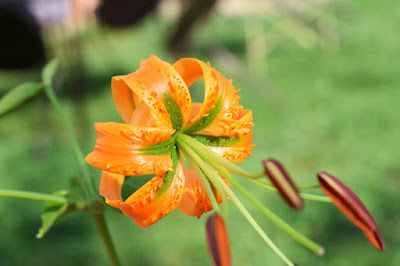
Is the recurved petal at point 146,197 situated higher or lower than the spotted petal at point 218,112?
lower

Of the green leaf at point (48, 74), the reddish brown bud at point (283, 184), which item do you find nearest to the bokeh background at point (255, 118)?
the green leaf at point (48, 74)

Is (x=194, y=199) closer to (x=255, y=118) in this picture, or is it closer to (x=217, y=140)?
(x=217, y=140)

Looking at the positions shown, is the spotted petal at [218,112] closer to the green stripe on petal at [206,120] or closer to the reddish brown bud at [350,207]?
the green stripe on petal at [206,120]

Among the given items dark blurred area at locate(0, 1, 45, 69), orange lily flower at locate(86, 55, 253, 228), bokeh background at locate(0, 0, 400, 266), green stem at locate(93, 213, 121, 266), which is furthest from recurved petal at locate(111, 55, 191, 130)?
dark blurred area at locate(0, 1, 45, 69)

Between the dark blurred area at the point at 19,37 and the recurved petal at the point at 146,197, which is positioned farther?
the dark blurred area at the point at 19,37

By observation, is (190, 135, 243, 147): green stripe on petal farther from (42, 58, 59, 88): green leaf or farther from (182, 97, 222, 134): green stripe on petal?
(42, 58, 59, 88): green leaf

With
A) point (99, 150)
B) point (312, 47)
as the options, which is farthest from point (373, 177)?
point (312, 47)

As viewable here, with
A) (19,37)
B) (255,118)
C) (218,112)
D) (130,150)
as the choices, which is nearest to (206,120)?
(218,112)
